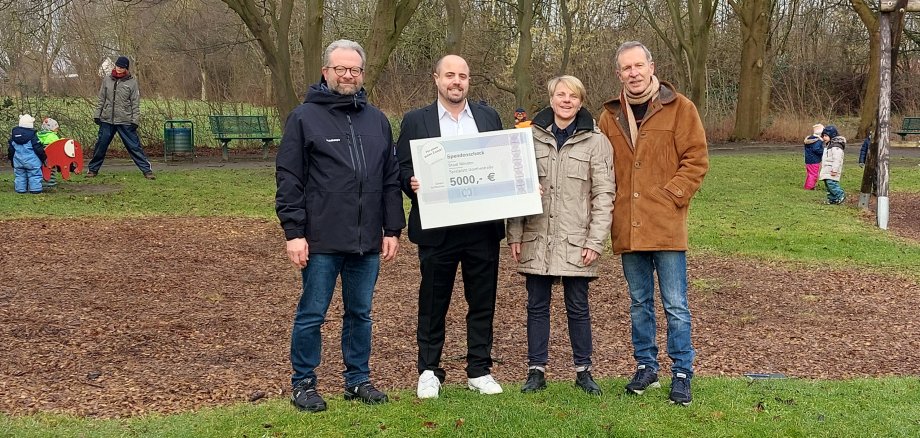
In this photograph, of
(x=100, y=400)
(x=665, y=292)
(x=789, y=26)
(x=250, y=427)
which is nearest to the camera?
(x=250, y=427)

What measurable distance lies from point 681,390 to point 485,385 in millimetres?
1163

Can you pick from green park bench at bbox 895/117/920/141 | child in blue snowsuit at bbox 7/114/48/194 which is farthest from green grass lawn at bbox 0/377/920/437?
green park bench at bbox 895/117/920/141

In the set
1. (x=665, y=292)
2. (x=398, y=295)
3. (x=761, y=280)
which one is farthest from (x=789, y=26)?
(x=665, y=292)

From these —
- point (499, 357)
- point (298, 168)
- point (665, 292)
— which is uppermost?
point (298, 168)

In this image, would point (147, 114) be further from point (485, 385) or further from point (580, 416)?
point (580, 416)

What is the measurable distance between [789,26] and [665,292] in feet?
114

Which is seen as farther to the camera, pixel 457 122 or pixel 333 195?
pixel 457 122

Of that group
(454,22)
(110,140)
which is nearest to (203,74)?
(454,22)

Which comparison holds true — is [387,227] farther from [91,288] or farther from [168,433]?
[91,288]

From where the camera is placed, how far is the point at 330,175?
4957 millimetres

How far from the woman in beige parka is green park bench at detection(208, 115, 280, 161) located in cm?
1752

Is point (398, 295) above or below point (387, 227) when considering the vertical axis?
below

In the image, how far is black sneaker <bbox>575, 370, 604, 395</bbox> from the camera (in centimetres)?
549

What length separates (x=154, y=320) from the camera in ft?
26.3
